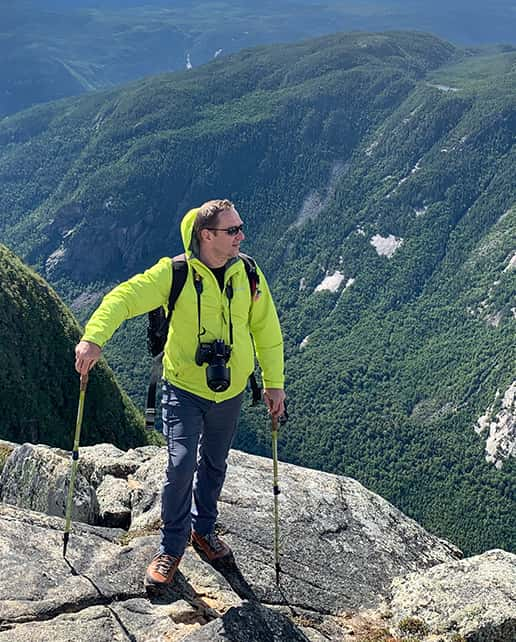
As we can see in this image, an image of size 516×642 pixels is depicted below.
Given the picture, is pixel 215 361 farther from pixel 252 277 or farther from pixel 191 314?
pixel 252 277

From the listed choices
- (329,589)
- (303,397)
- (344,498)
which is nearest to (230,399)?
(329,589)

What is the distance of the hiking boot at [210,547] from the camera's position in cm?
1116

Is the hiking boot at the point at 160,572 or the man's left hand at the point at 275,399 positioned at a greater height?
the man's left hand at the point at 275,399

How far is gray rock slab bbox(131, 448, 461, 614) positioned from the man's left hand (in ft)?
8.87

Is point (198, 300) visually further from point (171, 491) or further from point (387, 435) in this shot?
point (387, 435)

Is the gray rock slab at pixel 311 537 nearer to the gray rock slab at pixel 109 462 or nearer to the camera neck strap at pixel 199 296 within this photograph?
the gray rock slab at pixel 109 462

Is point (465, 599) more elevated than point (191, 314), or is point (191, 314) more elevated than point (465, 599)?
point (191, 314)

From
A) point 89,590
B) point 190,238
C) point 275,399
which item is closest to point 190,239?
point 190,238

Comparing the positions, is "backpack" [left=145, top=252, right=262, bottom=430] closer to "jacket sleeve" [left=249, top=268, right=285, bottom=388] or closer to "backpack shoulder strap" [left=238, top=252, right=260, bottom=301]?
"backpack shoulder strap" [left=238, top=252, right=260, bottom=301]

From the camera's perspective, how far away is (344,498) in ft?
46.8

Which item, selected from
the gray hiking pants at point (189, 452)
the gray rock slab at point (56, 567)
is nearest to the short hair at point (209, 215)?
the gray hiking pants at point (189, 452)

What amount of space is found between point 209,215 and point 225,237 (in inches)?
14.9

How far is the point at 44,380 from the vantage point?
48688 millimetres

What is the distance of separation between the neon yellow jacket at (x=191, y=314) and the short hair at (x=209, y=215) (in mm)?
166
